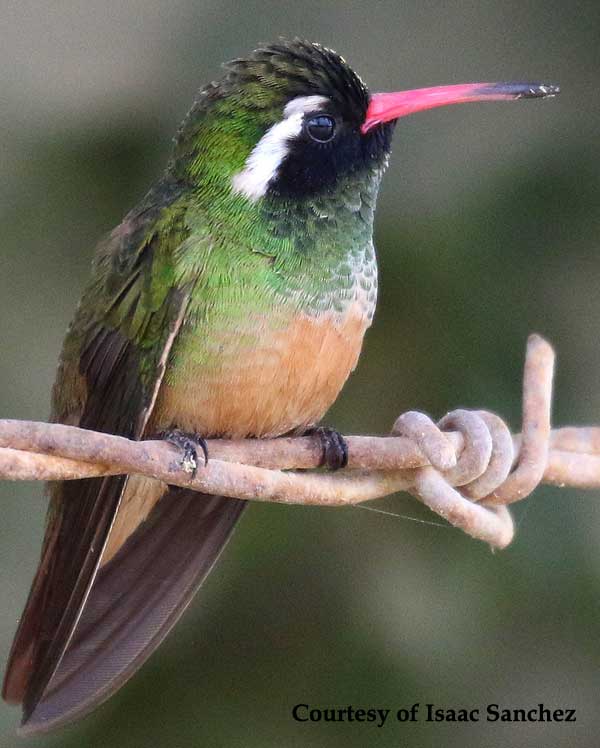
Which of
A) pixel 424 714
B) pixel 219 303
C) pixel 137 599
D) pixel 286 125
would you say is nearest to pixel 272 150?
pixel 286 125

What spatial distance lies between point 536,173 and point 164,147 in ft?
2.18

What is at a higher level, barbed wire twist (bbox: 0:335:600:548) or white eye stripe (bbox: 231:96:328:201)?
white eye stripe (bbox: 231:96:328:201)

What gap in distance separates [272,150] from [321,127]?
0.24 feet

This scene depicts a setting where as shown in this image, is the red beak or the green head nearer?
the red beak

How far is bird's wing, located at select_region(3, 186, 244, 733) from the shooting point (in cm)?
146

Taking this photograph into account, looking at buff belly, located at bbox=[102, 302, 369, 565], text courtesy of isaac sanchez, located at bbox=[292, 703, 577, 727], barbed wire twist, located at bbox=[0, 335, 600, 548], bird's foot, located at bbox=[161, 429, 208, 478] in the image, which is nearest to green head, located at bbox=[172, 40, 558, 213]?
buff belly, located at bbox=[102, 302, 369, 565]

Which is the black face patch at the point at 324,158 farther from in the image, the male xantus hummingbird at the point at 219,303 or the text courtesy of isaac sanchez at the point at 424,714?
the text courtesy of isaac sanchez at the point at 424,714

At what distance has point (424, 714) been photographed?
2092mm

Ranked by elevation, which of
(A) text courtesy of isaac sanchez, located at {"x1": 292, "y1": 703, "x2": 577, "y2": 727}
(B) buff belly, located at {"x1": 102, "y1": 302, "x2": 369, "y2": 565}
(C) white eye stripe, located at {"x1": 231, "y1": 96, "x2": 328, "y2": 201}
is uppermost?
(C) white eye stripe, located at {"x1": 231, "y1": 96, "x2": 328, "y2": 201}

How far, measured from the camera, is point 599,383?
2111mm

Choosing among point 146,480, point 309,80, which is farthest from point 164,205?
point 146,480

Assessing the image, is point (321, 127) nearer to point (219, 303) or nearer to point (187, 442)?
point (219, 303)

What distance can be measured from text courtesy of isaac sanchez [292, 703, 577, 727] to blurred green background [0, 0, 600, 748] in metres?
0.02

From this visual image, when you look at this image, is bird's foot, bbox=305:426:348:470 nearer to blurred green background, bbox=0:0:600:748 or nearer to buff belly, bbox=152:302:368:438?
buff belly, bbox=152:302:368:438
